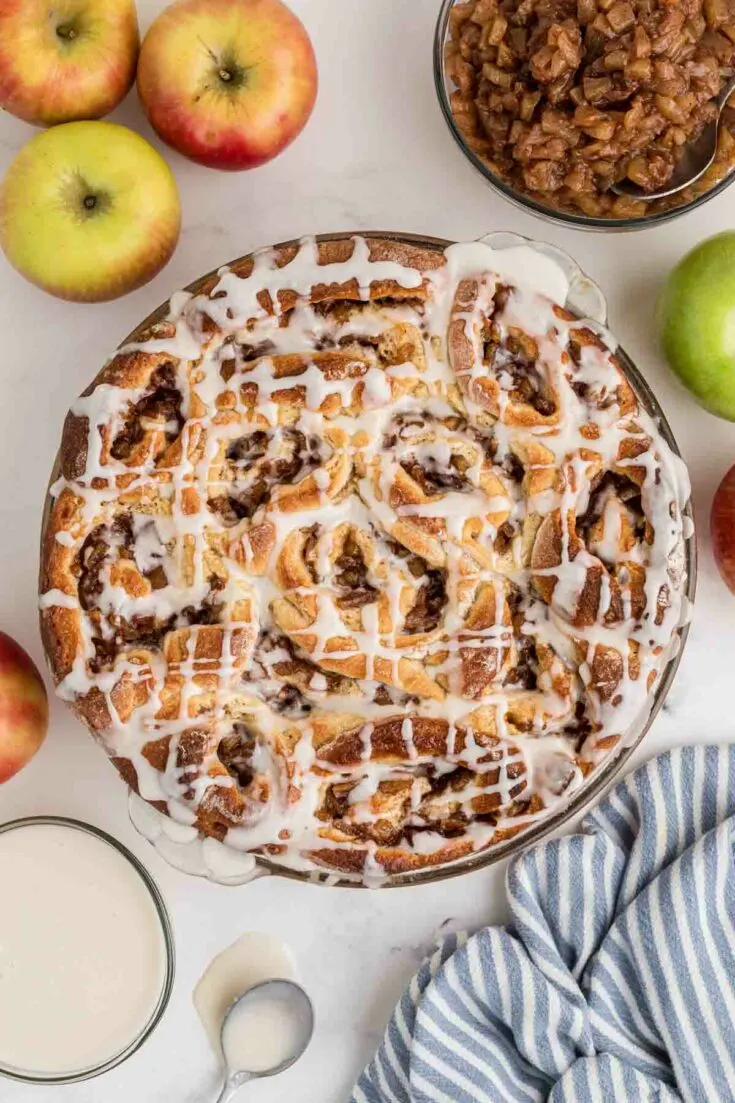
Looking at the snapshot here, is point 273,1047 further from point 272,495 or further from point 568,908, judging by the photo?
point 272,495

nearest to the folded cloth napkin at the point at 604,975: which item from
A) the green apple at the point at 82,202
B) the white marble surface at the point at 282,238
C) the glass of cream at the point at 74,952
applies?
the white marble surface at the point at 282,238

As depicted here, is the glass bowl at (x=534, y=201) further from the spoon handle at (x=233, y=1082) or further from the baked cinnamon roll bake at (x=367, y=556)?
the spoon handle at (x=233, y=1082)

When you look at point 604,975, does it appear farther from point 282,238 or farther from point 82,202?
point 82,202

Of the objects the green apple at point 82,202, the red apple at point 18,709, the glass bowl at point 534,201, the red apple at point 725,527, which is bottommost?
the red apple at point 18,709

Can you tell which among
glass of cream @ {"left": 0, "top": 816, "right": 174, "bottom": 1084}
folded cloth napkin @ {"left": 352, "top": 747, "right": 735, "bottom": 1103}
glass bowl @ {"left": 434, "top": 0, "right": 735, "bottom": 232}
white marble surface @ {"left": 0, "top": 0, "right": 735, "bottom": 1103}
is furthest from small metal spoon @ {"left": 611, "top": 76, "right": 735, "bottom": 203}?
glass of cream @ {"left": 0, "top": 816, "right": 174, "bottom": 1084}

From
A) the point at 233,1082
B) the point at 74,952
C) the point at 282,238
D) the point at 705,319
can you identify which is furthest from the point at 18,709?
the point at 705,319

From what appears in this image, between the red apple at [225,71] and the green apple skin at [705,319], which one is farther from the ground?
the red apple at [225,71]
